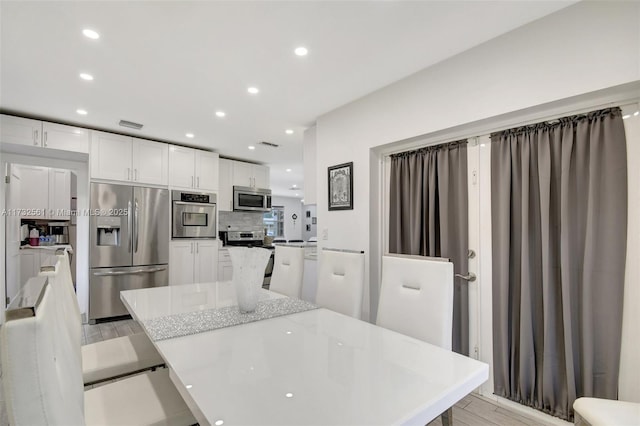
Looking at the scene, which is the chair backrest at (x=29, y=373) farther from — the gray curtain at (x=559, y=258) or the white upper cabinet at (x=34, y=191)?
the white upper cabinet at (x=34, y=191)

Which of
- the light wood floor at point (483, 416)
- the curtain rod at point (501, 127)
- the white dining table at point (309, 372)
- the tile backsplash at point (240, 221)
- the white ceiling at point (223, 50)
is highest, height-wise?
the white ceiling at point (223, 50)

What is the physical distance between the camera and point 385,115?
2.88 meters

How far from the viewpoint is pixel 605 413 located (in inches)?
52.1

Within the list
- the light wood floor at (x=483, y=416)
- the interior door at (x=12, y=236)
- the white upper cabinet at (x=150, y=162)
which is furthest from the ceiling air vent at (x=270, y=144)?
the light wood floor at (x=483, y=416)

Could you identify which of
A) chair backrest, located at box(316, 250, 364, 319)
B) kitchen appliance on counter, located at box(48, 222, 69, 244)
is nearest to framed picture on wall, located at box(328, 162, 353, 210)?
chair backrest, located at box(316, 250, 364, 319)

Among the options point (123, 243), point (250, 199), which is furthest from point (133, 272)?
point (250, 199)

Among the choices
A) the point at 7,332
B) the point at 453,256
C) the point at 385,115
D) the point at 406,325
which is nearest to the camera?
the point at 7,332

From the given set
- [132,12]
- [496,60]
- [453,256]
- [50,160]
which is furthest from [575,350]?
[50,160]

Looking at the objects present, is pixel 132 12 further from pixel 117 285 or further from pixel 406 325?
pixel 117 285

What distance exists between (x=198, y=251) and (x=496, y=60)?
4434 mm

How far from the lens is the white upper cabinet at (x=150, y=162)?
14.0 ft

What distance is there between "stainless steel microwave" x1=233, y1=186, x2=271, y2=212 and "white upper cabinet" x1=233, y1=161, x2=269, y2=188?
0.35 ft

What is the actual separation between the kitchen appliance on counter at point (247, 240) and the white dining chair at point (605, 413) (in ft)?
15.7

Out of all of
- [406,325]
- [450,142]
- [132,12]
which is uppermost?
[132,12]
